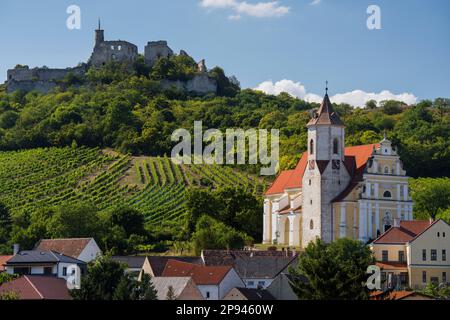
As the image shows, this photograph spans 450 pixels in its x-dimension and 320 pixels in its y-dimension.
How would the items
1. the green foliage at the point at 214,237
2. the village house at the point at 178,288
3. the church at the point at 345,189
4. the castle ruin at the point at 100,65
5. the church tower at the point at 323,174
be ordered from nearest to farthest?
1. the village house at the point at 178,288
2. the church at the point at 345,189
3. the church tower at the point at 323,174
4. the green foliage at the point at 214,237
5. the castle ruin at the point at 100,65

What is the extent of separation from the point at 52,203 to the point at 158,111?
38.3 m

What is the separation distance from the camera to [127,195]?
79188 mm

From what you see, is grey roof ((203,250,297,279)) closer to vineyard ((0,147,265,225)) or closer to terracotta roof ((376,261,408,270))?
terracotta roof ((376,261,408,270))

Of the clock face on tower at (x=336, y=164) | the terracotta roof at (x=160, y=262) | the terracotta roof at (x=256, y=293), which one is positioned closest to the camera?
the terracotta roof at (x=256, y=293)

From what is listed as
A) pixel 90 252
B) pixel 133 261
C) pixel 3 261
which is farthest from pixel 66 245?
pixel 3 261

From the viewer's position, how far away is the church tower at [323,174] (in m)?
58.6

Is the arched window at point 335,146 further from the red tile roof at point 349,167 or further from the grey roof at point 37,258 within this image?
the grey roof at point 37,258

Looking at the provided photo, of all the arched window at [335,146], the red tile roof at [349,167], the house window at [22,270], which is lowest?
Result: the house window at [22,270]

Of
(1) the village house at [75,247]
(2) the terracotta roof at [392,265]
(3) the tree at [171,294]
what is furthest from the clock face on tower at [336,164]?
(3) the tree at [171,294]

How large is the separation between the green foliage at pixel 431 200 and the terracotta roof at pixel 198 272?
2524 cm

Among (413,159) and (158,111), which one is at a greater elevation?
(158,111)

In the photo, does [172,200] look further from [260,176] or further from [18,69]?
[18,69]

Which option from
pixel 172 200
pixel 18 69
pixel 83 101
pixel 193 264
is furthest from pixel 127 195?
pixel 18 69

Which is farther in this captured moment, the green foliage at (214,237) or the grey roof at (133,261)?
the green foliage at (214,237)
